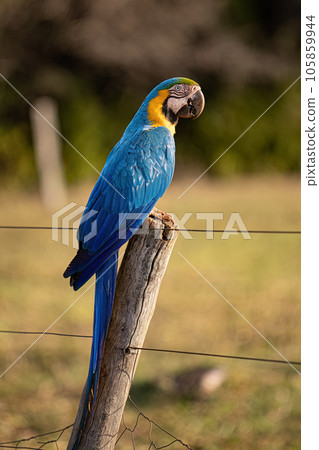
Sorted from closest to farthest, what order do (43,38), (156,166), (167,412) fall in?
(156,166), (167,412), (43,38)

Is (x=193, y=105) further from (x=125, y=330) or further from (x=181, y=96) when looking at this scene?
(x=125, y=330)

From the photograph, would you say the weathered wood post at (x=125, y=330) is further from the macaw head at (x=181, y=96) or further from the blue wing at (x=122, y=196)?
the macaw head at (x=181, y=96)

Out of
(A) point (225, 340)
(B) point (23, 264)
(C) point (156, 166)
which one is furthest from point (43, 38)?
(C) point (156, 166)

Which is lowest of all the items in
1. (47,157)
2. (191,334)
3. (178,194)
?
(191,334)

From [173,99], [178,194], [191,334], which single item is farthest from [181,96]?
[178,194]

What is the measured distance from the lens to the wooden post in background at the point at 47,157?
7527mm

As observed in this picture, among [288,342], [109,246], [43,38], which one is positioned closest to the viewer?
[109,246]

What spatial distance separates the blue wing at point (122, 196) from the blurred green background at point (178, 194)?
1455 mm

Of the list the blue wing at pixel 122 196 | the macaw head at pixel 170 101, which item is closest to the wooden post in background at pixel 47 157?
the macaw head at pixel 170 101

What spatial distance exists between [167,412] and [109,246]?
1.59 m

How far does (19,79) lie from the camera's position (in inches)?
311

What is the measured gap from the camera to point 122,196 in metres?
1.82

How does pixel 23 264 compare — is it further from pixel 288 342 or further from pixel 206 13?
pixel 206 13

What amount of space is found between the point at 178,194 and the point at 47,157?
222 cm
